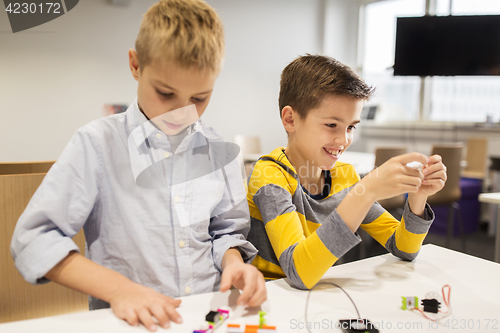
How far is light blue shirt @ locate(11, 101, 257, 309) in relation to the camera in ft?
2.23

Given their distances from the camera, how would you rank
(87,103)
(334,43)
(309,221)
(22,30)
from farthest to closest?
(334,43)
(87,103)
(22,30)
(309,221)

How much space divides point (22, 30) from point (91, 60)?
628 mm

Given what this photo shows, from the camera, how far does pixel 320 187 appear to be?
1034 millimetres

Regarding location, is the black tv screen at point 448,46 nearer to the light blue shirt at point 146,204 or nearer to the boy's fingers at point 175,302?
the light blue shirt at point 146,204

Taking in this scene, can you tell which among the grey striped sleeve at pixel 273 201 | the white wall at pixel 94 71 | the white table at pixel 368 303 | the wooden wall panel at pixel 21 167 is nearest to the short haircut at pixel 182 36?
the grey striped sleeve at pixel 273 201

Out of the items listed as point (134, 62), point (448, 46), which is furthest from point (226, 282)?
point (448, 46)

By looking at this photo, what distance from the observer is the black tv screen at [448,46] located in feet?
2.94

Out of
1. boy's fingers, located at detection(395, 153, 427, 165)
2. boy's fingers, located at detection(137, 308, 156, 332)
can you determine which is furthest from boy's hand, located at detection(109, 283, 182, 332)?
boy's fingers, located at detection(395, 153, 427, 165)

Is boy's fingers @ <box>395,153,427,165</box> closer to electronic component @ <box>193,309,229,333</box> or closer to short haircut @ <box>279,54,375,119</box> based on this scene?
short haircut @ <box>279,54,375,119</box>

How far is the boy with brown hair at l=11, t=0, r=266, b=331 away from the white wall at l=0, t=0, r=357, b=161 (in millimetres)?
2226

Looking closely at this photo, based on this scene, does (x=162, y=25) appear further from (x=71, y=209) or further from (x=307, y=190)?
(x=307, y=190)

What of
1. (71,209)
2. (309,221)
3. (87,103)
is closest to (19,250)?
(71,209)

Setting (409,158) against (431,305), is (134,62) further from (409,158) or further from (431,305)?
(431,305)

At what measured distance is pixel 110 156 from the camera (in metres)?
0.75
